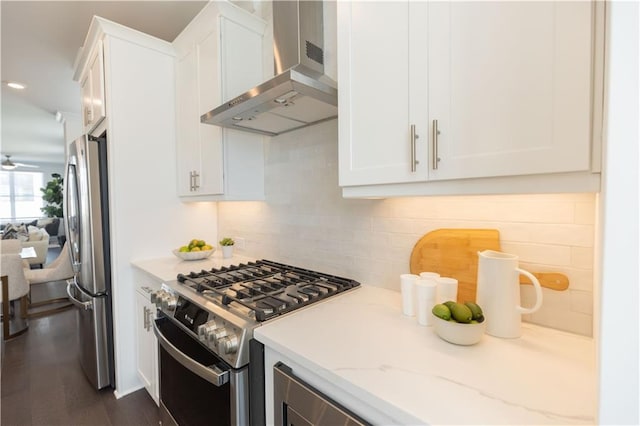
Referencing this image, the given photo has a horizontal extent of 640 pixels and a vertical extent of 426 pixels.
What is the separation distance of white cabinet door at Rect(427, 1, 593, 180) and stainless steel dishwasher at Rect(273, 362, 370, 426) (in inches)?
27.4

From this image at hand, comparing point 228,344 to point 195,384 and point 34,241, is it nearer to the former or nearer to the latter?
point 195,384

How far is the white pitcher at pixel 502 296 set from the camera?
0.90 meters

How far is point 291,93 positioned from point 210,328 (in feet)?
3.28

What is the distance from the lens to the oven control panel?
3.29ft

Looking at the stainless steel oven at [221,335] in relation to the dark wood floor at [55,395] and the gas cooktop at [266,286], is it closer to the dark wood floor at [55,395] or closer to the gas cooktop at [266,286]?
the gas cooktop at [266,286]

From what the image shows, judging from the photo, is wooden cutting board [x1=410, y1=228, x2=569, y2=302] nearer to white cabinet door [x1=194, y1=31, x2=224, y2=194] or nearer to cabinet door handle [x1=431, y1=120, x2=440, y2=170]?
cabinet door handle [x1=431, y1=120, x2=440, y2=170]

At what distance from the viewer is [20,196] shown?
9703mm

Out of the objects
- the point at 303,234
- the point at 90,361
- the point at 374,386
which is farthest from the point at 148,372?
the point at 374,386

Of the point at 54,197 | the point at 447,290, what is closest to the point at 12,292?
the point at 447,290

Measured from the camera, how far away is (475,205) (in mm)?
1136

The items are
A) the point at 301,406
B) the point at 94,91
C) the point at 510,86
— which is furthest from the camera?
the point at 94,91

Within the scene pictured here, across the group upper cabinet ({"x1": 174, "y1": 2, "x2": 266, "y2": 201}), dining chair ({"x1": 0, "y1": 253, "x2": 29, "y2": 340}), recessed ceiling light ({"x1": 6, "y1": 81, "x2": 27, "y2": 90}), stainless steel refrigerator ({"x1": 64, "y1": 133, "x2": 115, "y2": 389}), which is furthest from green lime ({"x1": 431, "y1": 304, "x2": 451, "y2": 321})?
recessed ceiling light ({"x1": 6, "y1": 81, "x2": 27, "y2": 90})

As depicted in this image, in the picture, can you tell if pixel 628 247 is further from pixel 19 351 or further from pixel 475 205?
pixel 19 351

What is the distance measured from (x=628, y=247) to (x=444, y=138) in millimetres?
484
